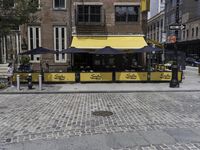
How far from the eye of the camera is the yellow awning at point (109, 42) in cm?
2194

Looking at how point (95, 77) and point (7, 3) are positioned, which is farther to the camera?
point (95, 77)

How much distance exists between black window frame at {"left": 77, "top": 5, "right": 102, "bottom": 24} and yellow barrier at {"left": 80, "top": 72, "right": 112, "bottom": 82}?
772 cm

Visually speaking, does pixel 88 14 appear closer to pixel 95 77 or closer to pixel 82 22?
pixel 82 22

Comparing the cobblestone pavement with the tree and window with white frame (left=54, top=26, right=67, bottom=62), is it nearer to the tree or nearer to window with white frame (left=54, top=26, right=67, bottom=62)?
the tree

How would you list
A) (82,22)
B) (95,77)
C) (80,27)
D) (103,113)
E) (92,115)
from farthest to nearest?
(82,22), (80,27), (95,77), (103,113), (92,115)

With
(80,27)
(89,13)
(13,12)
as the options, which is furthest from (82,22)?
(13,12)

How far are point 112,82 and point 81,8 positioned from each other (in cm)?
936

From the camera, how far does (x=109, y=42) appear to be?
22938 mm

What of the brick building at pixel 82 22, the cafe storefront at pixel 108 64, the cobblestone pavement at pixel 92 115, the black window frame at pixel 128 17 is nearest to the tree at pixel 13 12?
the cafe storefront at pixel 108 64

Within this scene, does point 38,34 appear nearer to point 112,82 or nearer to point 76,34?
point 76,34

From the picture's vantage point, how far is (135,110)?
998cm

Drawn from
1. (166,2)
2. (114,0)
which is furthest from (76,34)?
(166,2)

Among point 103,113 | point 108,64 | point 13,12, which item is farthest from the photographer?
point 108,64

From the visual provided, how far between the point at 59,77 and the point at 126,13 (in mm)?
10312
